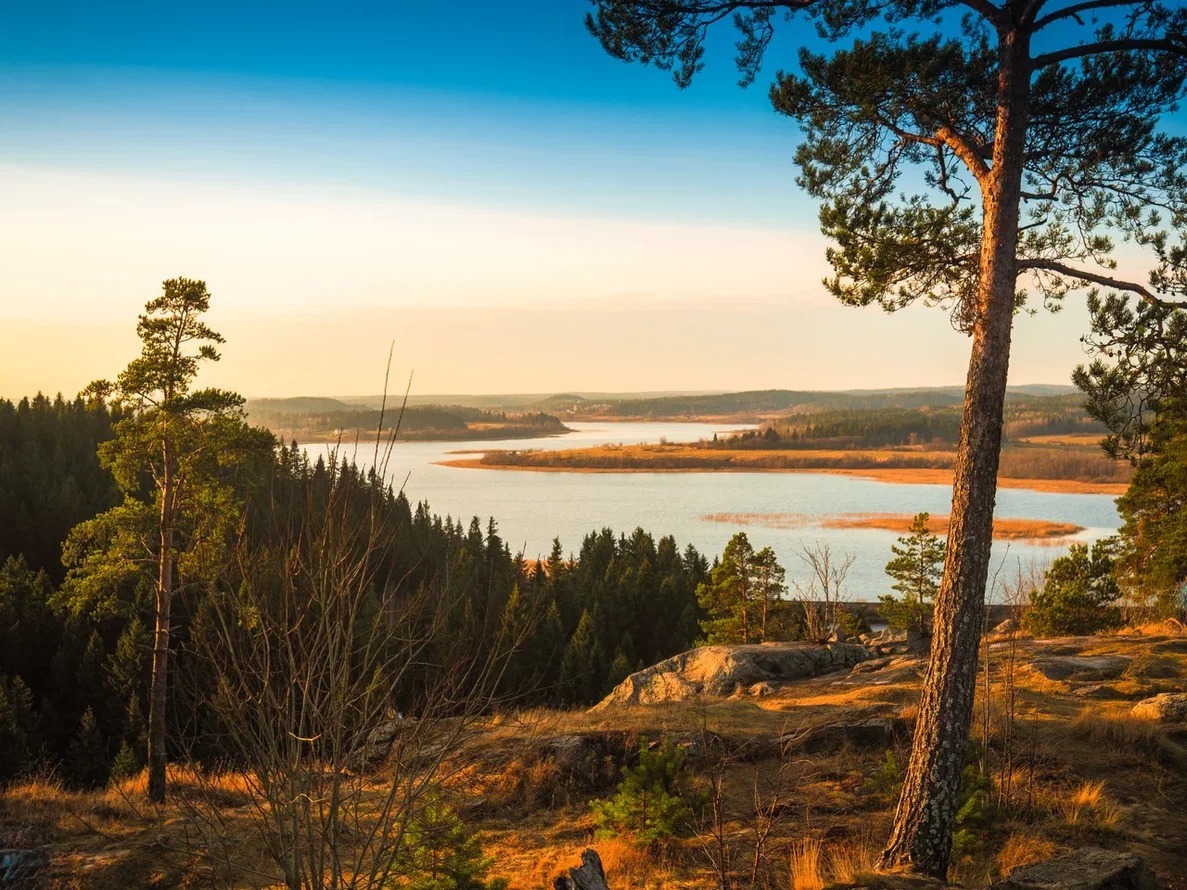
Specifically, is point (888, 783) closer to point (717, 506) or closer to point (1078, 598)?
point (1078, 598)

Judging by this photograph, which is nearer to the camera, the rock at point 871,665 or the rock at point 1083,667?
the rock at point 1083,667

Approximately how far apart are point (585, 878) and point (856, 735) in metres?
7.07

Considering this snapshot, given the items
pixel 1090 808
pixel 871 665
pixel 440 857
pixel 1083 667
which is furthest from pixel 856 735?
pixel 871 665

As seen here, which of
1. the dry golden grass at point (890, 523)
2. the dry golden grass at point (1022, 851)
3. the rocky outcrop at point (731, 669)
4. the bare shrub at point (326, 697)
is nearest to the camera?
the bare shrub at point (326, 697)

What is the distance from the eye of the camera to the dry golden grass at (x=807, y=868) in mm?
6215

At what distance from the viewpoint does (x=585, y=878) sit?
518cm

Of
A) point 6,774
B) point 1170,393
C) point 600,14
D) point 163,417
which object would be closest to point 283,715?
point 600,14

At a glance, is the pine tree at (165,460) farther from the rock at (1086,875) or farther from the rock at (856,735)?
the rock at (1086,875)

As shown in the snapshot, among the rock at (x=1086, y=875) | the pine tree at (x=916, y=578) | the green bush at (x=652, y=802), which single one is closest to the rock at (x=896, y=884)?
the rock at (x=1086, y=875)

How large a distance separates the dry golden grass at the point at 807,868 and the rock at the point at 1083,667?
9.20 metres

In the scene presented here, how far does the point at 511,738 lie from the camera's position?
11945mm

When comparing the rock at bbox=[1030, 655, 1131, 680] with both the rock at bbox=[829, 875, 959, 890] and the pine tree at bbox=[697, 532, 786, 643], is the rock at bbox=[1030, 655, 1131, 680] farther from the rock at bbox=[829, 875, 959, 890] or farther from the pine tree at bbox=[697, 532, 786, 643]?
the pine tree at bbox=[697, 532, 786, 643]

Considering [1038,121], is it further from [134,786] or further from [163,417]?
[134,786]

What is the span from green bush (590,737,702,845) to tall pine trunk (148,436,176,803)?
8.85m
